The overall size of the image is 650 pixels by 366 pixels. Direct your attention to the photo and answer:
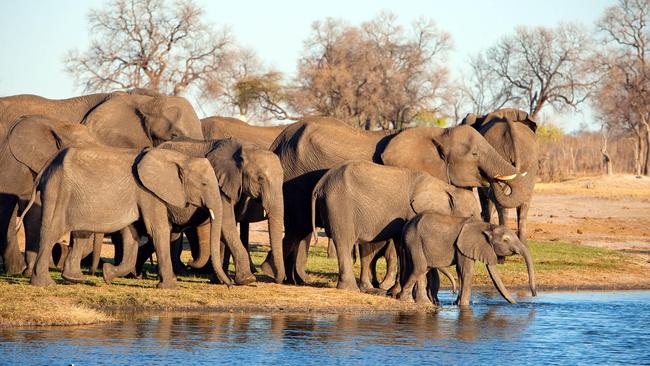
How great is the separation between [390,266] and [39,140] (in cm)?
491

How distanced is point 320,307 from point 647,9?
202 ft

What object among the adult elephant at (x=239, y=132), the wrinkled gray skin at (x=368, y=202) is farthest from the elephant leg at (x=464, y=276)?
the adult elephant at (x=239, y=132)

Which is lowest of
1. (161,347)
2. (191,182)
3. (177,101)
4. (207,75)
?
(161,347)

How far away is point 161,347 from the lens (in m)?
11.9

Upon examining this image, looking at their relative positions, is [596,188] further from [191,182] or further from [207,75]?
[191,182]

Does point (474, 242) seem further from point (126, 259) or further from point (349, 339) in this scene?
point (126, 259)

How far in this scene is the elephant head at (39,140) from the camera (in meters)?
16.3

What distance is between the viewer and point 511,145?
19781 mm

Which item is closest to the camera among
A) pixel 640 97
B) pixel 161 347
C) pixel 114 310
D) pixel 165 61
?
pixel 161 347

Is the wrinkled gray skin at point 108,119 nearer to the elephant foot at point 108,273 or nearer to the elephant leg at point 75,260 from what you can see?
the elephant leg at point 75,260

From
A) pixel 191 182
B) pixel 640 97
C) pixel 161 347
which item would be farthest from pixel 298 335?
pixel 640 97

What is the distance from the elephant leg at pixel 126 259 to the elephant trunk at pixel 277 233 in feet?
5.47

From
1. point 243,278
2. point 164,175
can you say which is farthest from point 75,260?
point 243,278

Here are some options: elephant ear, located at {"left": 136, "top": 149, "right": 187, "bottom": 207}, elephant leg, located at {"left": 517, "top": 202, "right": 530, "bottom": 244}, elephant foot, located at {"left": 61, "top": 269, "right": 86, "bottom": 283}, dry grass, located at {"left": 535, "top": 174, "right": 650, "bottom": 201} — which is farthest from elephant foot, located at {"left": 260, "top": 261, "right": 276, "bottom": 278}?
dry grass, located at {"left": 535, "top": 174, "right": 650, "bottom": 201}
